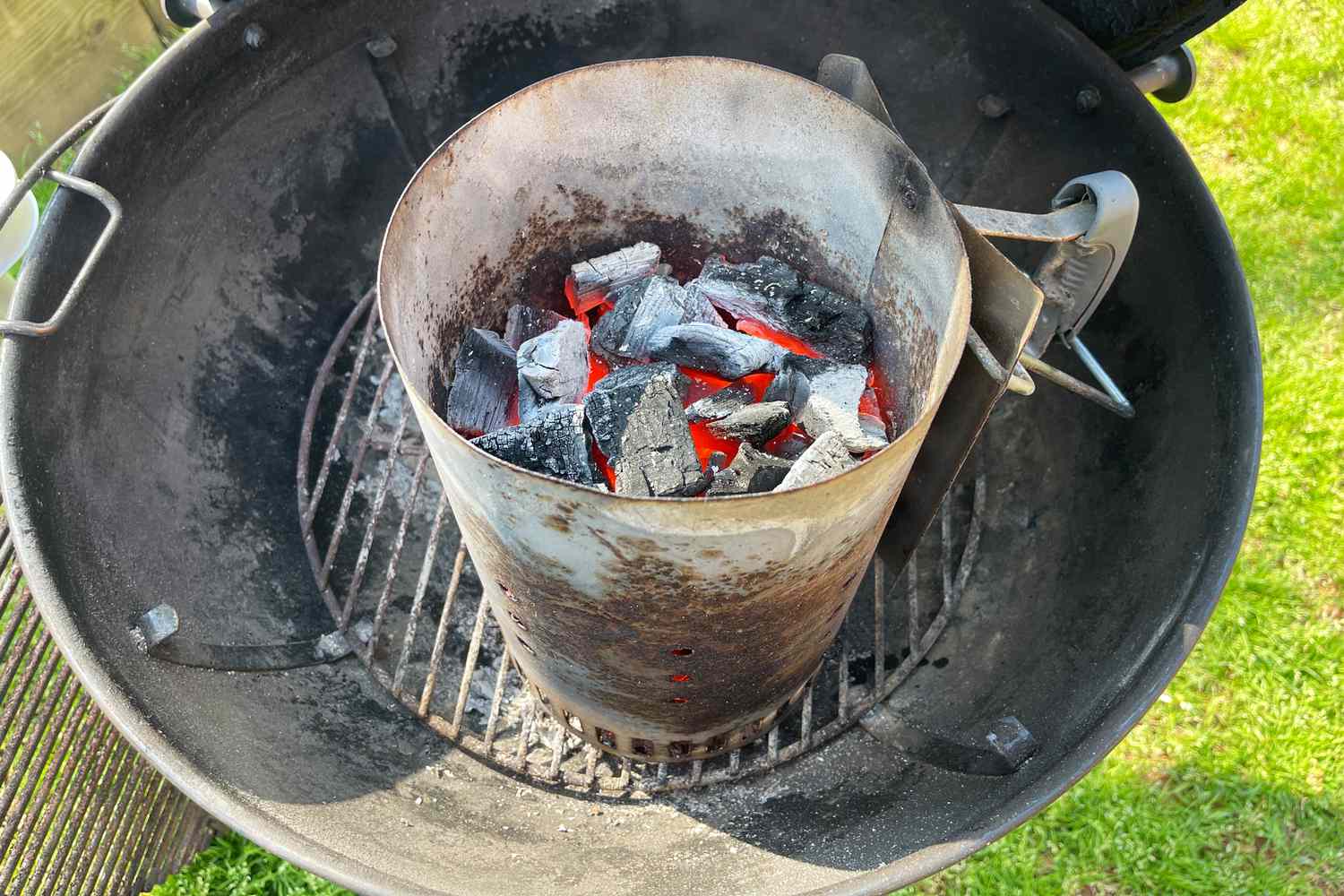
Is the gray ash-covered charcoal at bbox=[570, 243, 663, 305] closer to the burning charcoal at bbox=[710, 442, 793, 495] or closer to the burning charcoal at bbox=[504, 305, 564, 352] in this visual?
the burning charcoal at bbox=[504, 305, 564, 352]

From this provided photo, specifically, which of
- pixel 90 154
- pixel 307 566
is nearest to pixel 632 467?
pixel 307 566

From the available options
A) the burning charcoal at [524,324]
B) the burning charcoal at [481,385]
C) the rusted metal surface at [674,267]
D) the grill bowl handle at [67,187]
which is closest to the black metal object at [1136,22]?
the rusted metal surface at [674,267]

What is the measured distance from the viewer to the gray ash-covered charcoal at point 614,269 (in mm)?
2082

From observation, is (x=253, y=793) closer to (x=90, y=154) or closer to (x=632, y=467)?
(x=632, y=467)

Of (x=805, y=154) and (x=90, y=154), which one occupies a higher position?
(x=90, y=154)

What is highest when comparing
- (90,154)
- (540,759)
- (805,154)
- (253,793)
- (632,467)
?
(90,154)

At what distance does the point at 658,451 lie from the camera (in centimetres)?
161

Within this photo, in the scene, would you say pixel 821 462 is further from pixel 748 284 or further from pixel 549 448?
pixel 748 284

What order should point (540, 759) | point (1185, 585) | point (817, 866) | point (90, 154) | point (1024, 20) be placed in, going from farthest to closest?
1. point (1024, 20)
2. point (540, 759)
3. point (90, 154)
4. point (1185, 585)
5. point (817, 866)

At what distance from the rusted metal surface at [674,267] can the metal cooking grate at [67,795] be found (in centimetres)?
92

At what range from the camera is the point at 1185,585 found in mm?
1865

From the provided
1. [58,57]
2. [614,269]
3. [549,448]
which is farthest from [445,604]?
[58,57]

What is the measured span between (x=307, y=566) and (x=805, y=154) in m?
1.36

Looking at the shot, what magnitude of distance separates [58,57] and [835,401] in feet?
10.5
